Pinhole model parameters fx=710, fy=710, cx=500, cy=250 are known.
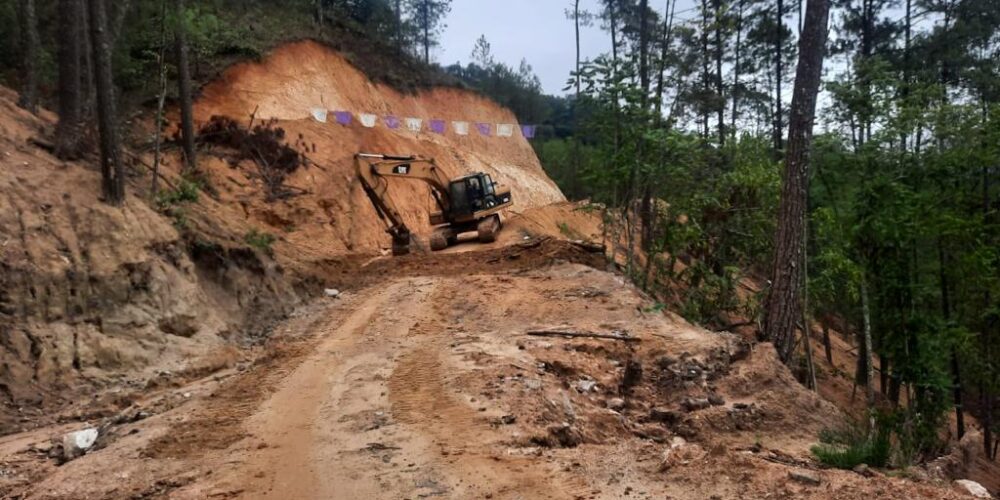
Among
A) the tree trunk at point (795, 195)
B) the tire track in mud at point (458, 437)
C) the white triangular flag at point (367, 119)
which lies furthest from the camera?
the white triangular flag at point (367, 119)

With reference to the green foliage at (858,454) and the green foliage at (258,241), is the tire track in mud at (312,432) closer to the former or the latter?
the green foliage at (258,241)

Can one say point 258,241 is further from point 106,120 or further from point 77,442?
point 77,442

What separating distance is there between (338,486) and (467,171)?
1201 inches

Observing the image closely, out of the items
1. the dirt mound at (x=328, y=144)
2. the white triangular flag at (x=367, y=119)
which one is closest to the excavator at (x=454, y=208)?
the dirt mound at (x=328, y=144)

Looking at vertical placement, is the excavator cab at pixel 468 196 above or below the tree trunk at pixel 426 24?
below

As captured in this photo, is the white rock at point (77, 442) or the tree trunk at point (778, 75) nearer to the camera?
the white rock at point (77, 442)

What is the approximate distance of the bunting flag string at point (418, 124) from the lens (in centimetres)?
2937

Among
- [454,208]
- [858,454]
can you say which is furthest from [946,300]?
[454,208]

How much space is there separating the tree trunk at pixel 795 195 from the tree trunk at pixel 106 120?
1009 centimetres

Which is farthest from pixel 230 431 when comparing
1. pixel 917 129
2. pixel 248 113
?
pixel 248 113

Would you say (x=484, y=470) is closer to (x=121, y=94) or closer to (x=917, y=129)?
(x=917, y=129)

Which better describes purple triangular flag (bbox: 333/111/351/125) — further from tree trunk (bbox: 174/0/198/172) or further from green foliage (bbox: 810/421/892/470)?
green foliage (bbox: 810/421/892/470)

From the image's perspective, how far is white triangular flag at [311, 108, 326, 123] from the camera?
94.2 feet

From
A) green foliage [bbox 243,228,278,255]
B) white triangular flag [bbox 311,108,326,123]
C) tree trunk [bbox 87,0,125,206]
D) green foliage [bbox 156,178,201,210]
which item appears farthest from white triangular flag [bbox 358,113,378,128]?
tree trunk [bbox 87,0,125,206]
